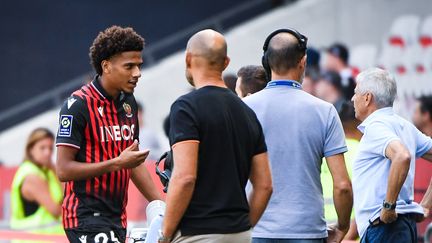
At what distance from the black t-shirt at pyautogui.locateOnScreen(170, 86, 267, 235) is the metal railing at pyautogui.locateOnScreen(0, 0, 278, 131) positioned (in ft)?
43.3

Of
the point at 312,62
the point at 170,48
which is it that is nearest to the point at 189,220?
the point at 312,62

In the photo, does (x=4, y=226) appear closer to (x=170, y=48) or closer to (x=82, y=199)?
(x=82, y=199)

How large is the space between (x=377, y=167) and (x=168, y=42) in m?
12.6

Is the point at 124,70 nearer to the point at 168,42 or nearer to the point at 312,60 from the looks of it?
the point at 312,60

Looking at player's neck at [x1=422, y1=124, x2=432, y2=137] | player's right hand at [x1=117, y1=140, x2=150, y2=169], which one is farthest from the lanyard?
player's neck at [x1=422, y1=124, x2=432, y2=137]

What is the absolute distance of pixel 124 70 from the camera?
6223 millimetres

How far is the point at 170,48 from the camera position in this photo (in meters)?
19.8

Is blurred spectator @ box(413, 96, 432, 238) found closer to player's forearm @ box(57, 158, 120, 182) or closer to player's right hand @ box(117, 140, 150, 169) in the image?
player's right hand @ box(117, 140, 150, 169)

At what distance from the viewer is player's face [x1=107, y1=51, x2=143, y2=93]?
6223 mm

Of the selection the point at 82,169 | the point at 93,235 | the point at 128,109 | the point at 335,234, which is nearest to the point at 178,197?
the point at 82,169

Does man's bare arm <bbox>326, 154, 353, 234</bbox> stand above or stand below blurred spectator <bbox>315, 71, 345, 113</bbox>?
below

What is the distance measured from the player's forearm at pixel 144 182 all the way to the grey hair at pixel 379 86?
1372mm

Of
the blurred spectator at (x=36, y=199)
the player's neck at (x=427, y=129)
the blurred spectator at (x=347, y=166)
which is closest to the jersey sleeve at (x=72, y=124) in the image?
the blurred spectator at (x=347, y=166)

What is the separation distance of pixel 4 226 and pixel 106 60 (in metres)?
5.47
